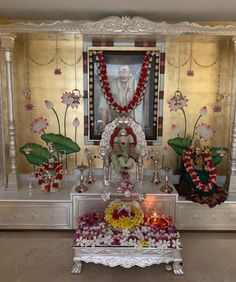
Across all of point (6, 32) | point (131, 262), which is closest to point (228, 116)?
point (131, 262)

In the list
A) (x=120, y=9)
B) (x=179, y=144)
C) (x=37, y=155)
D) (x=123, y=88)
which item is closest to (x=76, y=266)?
(x=37, y=155)

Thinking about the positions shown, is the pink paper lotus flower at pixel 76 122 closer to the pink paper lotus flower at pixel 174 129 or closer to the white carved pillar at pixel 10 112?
the white carved pillar at pixel 10 112

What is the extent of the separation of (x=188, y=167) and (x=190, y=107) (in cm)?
97

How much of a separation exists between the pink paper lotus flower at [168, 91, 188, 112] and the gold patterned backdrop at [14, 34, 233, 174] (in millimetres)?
57

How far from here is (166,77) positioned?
4.51m

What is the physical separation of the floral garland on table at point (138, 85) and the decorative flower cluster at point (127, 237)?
1787 millimetres

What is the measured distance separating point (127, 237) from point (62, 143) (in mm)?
1788

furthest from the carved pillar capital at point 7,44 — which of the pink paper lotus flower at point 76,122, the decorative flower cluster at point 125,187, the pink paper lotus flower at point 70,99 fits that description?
the decorative flower cluster at point 125,187

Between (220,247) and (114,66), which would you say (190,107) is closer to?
(114,66)

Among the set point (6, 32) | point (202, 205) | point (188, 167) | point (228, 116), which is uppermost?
point (6, 32)

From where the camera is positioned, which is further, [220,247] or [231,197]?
[231,197]

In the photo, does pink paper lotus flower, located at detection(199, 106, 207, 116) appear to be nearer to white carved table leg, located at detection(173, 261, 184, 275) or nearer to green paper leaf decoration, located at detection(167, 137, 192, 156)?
green paper leaf decoration, located at detection(167, 137, 192, 156)

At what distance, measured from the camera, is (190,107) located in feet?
15.1

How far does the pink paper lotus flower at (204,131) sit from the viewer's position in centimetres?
464
